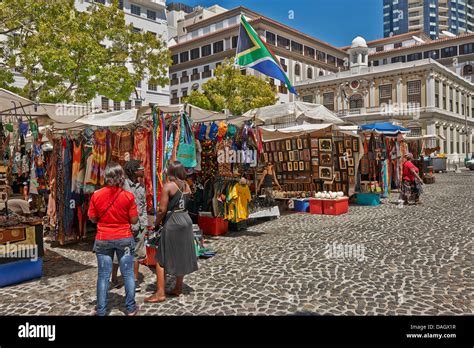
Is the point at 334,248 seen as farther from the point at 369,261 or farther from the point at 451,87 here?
the point at 451,87

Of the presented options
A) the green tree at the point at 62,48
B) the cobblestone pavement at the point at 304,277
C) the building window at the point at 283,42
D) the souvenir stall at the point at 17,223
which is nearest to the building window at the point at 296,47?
the building window at the point at 283,42

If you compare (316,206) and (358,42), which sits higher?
(358,42)

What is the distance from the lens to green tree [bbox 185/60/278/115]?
103 feet

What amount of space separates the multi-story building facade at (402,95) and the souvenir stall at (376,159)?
33.8 meters

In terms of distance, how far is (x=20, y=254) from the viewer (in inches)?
229

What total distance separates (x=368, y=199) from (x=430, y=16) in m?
122

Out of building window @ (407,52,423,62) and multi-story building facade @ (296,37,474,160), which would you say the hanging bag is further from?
building window @ (407,52,423,62)

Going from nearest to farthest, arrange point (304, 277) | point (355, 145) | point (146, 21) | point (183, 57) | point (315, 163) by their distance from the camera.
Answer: point (304, 277)
point (315, 163)
point (355, 145)
point (146, 21)
point (183, 57)

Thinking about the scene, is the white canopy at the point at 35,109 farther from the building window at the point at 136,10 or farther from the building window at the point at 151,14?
the building window at the point at 151,14

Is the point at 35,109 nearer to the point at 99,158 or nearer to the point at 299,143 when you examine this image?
the point at 99,158

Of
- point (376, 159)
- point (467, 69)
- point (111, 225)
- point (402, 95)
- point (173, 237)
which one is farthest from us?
point (467, 69)

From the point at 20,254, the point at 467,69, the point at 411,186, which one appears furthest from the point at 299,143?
the point at 467,69
